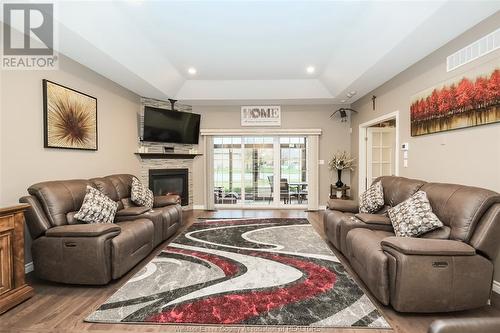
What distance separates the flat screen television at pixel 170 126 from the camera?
5344mm

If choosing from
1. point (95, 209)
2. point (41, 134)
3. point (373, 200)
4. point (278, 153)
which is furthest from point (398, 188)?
point (41, 134)

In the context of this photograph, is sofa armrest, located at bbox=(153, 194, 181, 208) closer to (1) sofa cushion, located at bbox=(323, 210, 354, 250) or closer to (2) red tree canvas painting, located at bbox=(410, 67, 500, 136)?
(1) sofa cushion, located at bbox=(323, 210, 354, 250)

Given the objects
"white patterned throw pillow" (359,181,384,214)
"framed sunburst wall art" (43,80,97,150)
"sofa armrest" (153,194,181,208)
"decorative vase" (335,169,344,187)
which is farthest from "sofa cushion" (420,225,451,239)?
"framed sunburst wall art" (43,80,97,150)

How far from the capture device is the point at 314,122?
6453mm

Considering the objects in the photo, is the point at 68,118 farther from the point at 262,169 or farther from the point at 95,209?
the point at 262,169

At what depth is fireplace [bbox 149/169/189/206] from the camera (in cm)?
584

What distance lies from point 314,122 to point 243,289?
16.4 ft

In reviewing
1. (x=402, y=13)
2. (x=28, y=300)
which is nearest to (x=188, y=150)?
(x=28, y=300)

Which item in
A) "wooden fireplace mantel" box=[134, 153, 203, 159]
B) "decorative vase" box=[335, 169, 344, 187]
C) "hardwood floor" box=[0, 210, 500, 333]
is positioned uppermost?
"wooden fireplace mantel" box=[134, 153, 203, 159]

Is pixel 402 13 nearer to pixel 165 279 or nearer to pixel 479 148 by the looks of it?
pixel 479 148

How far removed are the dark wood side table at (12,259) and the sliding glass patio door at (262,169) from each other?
180 inches

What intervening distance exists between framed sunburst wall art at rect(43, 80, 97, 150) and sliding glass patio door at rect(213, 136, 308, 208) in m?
3.17

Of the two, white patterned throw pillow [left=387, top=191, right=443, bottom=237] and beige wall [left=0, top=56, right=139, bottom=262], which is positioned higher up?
beige wall [left=0, top=56, right=139, bottom=262]

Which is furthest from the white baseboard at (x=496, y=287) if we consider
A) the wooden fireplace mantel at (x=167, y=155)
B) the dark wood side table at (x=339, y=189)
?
the wooden fireplace mantel at (x=167, y=155)
